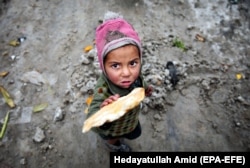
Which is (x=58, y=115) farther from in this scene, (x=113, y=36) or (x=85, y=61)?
(x=113, y=36)

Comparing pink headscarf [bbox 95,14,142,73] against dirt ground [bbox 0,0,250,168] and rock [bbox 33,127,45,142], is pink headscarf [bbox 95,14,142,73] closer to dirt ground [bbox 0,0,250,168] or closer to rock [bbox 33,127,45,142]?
dirt ground [bbox 0,0,250,168]

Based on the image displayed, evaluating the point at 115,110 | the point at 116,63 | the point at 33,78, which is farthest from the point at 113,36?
the point at 33,78

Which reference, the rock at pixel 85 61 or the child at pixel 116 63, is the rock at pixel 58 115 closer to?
the rock at pixel 85 61

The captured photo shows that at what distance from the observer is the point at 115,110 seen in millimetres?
1536

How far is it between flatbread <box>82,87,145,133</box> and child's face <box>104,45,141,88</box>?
18 centimetres

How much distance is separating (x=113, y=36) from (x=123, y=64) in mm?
206

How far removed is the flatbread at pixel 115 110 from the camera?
59.0 inches

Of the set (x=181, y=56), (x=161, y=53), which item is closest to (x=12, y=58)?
(x=161, y=53)

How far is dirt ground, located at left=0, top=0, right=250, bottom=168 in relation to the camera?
107 inches

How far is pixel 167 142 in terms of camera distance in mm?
2727

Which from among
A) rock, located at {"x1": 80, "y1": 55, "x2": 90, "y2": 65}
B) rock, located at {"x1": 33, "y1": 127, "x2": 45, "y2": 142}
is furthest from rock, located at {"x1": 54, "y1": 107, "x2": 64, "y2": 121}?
rock, located at {"x1": 80, "y1": 55, "x2": 90, "y2": 65}

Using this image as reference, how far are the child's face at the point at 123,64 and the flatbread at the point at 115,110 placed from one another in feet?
0.60

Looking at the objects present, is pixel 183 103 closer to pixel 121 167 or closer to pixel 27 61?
pixel 121 167

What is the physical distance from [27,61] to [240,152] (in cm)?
281
